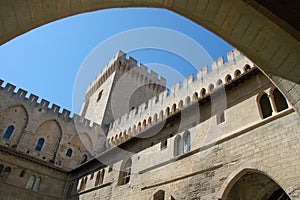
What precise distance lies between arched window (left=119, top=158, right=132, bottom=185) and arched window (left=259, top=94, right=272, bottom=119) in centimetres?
820

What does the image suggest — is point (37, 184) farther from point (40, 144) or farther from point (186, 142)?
point (186, 142)

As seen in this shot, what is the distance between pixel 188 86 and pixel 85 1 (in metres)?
16.8

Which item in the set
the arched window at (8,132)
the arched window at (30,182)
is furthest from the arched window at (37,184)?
the arched window at (8,132)

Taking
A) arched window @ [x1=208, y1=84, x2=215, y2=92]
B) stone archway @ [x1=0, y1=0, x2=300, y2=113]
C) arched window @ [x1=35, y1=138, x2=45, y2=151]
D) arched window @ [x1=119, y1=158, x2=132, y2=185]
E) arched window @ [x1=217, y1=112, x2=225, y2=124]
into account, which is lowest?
stone archway @ [x1=0, y1=0, x2=300, y2=113]

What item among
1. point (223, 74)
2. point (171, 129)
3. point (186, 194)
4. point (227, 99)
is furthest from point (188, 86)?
point (186, 194)

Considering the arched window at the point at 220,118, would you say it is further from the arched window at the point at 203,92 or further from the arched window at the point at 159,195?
the arched window at the point at 203,92

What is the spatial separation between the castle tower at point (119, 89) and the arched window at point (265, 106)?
20.5m

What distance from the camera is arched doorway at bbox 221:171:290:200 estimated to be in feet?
26.1

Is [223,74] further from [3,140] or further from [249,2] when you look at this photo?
[3,140]

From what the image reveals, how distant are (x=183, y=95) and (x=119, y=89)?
42.9ft

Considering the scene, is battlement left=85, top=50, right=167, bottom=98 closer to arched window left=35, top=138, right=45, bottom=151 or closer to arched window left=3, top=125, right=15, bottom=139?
arched window left=35, top=138, right=45, bottom=151

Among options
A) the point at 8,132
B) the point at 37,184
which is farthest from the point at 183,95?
the point at 8,132

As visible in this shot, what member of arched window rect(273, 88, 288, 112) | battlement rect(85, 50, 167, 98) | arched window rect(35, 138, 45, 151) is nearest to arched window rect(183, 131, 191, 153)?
arched window rect(273, 88, 288, 112)

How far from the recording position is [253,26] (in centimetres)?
234
